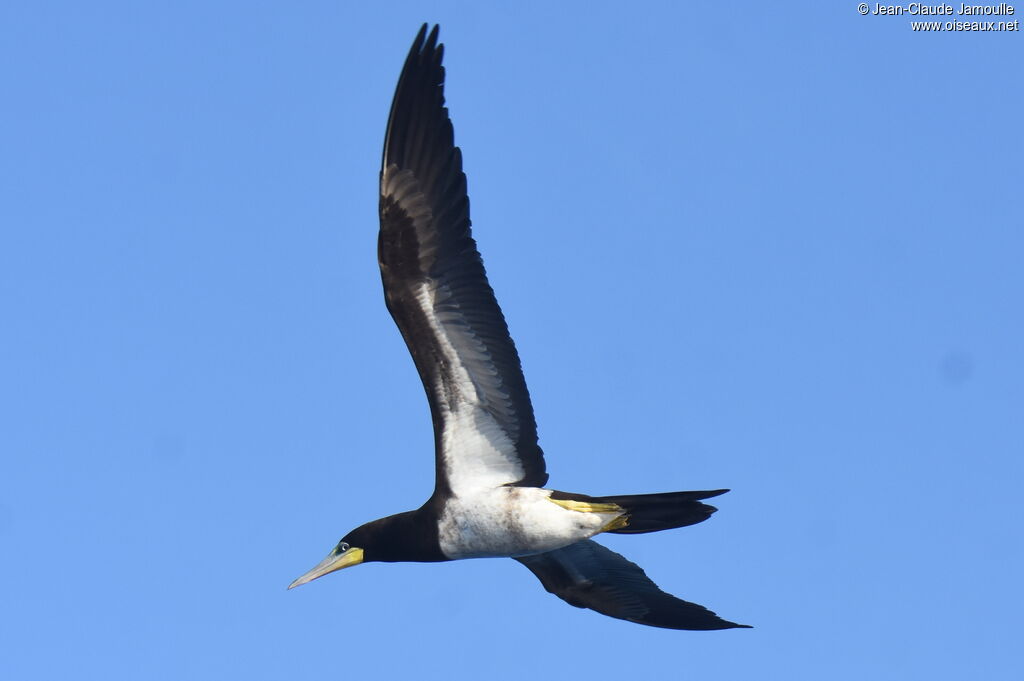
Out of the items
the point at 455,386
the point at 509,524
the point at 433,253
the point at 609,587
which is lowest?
the point at 609,587

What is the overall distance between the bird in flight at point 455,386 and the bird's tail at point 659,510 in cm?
1

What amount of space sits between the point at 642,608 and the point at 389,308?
4.89m

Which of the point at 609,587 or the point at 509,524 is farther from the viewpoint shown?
the point at 609,587

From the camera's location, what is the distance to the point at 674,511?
1365 cm

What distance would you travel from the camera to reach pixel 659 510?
1374cm

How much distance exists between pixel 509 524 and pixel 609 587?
244cm

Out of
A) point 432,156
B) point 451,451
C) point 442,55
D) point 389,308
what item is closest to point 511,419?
point 451,451

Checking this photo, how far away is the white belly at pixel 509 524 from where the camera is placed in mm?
14227

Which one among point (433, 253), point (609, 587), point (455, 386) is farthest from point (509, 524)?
point (433, 253)

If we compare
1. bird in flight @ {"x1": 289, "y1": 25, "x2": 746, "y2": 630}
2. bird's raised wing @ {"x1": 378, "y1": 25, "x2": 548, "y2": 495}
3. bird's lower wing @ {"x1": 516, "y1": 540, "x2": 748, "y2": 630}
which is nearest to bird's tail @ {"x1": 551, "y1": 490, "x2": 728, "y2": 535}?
bird in flight @ {"x1": 289, "y1": 25, "x2": 746, "y2": 630}

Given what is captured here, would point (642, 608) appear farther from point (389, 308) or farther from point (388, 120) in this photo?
point (388, 120)

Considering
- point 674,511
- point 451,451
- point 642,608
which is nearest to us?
point 674,511

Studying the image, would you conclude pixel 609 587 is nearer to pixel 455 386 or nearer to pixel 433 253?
pixel 455 386

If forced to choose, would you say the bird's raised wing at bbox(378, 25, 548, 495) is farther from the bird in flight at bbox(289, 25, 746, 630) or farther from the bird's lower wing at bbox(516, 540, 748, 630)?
the bird's lower wing at bbox(516, 540, 748, 630)
